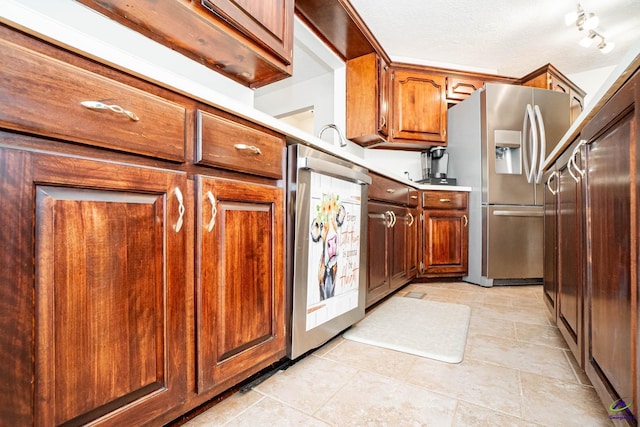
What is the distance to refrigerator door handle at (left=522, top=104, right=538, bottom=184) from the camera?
2.45 m

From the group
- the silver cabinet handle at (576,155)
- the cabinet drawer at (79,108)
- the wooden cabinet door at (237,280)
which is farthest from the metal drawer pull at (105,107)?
the silver cabinet handle at (576,155)

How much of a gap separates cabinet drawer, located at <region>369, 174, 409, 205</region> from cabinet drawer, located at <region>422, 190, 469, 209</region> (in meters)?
0.41

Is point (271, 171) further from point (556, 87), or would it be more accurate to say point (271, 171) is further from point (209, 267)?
point (556, 87)

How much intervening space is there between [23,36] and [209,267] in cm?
58

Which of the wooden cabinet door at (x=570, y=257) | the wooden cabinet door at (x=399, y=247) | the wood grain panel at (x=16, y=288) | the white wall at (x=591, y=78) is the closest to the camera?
the wood grain panel at (x=16, y=288)

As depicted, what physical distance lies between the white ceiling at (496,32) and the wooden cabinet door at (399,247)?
5.52 feet

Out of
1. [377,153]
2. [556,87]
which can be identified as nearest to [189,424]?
[377,153]

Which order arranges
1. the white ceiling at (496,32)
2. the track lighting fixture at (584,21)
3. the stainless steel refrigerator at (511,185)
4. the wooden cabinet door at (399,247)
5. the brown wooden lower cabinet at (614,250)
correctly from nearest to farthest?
1. the brown wooden lower cabinet at (614,250)
2. the wooden cabinet door at (399,247)
3. the track lighting fixture at (584,21)
4. the white ceiling at (496,32)
5. the stainless steel refrigerator at (511,185)

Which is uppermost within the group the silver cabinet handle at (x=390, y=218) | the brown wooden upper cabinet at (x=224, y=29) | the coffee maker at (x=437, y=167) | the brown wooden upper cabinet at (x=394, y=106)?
the brown wooden upper cabinet at (x=394, y=106)

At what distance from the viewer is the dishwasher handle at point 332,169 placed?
1090mm

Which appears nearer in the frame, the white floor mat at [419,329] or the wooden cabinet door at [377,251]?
the white floor mat at [419,329]

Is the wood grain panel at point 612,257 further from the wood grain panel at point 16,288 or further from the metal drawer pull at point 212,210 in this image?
the wood grain panel at point 16,288

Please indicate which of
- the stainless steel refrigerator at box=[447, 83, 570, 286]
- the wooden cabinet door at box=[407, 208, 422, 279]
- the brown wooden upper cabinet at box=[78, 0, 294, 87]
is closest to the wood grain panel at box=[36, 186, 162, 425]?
the brown wooden upper cabinet at box=[78, 0, 294, 87]

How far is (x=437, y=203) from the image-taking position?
276cm
